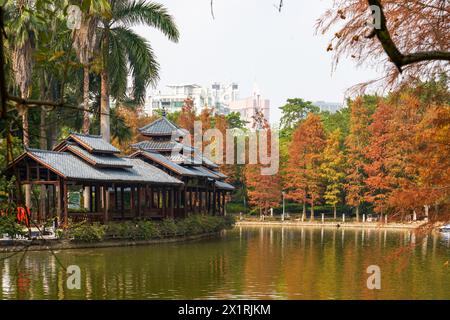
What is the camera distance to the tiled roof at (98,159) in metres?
33.0

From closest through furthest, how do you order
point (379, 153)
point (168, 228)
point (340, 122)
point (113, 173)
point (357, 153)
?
point (113, 173) < point (168, 228) < point (379, 153) < point (357, 153) < point (340, 122)

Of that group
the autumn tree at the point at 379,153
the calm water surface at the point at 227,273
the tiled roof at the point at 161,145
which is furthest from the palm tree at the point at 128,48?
the autumn tree at the point at 379,153

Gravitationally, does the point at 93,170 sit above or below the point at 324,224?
above

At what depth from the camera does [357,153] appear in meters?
59.1

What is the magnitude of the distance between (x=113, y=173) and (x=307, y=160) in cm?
2931

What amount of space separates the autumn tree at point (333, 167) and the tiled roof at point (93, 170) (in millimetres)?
23728

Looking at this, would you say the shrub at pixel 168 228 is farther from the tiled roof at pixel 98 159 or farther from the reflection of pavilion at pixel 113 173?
the tiled roof at pixel 98 159

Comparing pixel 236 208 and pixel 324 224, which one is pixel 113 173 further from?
pixel 236 208

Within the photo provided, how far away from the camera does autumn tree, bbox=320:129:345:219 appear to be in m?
59.0

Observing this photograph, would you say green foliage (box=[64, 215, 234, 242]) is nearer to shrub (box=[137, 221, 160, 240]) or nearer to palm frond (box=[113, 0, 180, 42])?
shrub (box=[137, 221, 160, 240])

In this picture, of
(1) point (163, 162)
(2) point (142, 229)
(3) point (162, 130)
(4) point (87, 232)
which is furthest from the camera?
(3) point (162, 130)

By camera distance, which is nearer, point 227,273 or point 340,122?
point 227,273

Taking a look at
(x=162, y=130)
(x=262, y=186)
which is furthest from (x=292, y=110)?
(x=162, y=130)
